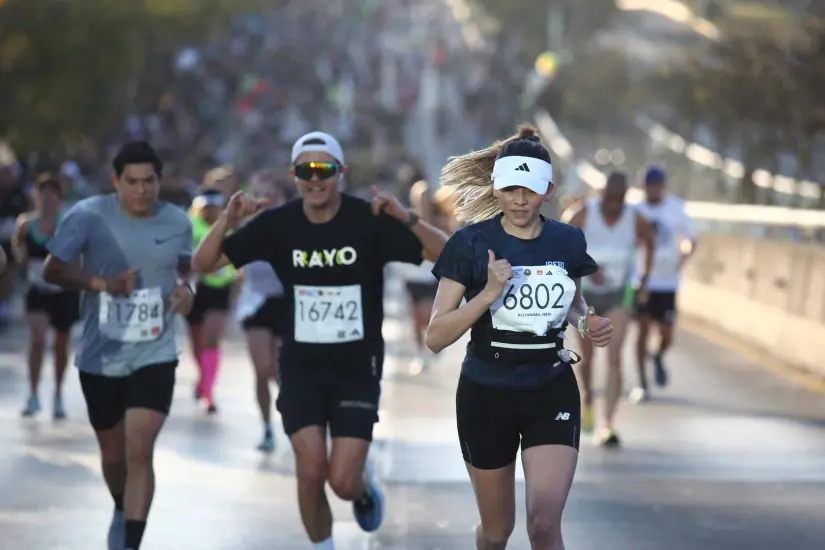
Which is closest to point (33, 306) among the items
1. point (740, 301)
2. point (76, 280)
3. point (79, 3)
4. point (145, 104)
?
point (76, 280)

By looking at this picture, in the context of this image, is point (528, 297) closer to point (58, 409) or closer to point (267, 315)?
point (267, 315)

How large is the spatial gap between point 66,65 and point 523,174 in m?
41.4

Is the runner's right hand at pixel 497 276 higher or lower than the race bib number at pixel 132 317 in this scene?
higher

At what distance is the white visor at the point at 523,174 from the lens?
736 cm

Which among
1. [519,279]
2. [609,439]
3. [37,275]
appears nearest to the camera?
[519,279]

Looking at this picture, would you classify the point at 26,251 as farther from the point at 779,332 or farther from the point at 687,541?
the point at 779,332

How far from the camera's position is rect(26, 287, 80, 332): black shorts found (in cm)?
1551

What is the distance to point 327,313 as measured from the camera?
8.90 meters

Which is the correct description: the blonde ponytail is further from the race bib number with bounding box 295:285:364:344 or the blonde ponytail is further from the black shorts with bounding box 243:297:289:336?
the black shorts with bounding box 243:297:289:336

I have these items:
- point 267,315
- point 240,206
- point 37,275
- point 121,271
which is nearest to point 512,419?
point 240,206

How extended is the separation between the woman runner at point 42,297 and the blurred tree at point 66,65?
96.2 ft

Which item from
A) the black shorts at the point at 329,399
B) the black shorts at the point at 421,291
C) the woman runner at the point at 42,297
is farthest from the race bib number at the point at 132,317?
the black shorts at the point at 421,291

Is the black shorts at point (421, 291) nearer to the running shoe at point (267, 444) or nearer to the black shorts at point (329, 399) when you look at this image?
the running shoe at point (267, 444)

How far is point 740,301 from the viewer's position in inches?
912
